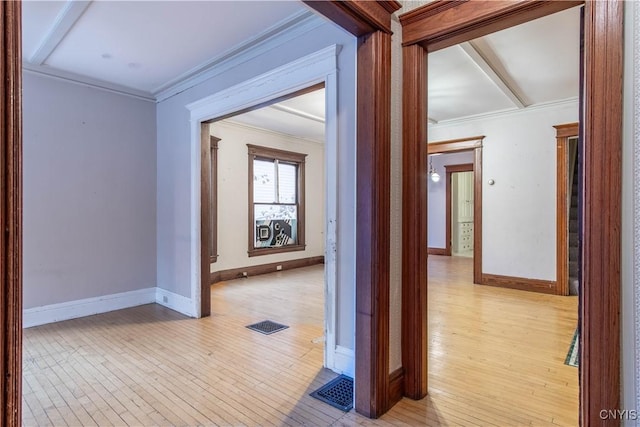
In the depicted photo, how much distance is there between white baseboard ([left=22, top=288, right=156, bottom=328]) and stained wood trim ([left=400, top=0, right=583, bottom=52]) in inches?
164

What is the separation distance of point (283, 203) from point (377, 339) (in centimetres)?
519

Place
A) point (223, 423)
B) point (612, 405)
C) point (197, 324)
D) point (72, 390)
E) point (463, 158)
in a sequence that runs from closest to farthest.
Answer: point (612, 405), point (223, 423), point (72, 390), point (197, 324), point (463, 158)

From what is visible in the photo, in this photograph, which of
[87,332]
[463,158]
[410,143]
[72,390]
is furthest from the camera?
[463,158]

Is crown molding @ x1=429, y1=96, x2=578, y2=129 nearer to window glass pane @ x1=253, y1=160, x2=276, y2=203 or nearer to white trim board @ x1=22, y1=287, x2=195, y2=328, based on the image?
window glass pane @ x1=253, y1=160, x2=276, y2=203

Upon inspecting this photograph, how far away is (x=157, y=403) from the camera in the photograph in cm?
219

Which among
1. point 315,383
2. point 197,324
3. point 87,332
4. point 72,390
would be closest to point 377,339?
point 315,383

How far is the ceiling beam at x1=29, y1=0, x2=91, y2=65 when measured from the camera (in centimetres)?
257

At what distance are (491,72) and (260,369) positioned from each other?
12.2 ft

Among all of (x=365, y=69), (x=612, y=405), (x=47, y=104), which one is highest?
(x=47, y=104)

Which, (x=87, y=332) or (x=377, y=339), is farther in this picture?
(x=87, y=332)

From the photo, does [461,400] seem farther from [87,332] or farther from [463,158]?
[463,158]

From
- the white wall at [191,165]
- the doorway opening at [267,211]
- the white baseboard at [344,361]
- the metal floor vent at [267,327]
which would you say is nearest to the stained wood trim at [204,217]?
the doorway opening at [267,211]

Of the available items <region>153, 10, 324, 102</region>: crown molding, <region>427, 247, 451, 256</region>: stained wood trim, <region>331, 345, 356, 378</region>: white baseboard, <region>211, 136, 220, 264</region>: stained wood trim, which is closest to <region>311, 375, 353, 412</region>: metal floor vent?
<region>331, 345, 356, 378</region>: white baseboard

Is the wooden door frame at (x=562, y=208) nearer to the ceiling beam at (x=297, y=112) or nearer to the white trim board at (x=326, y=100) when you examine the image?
the ceiling beam at (x=297, y=112)
